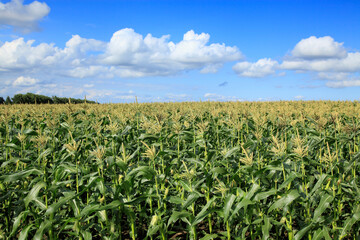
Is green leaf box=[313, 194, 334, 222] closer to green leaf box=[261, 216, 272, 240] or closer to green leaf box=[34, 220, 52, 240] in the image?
green leaf box=[261, 216, 272, 240]

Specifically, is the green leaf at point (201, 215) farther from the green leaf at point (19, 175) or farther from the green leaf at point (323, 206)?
the green leaf at point (19, 175)

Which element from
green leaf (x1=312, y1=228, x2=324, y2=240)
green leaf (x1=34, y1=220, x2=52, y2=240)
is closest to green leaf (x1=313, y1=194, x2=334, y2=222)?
green leaf (x1=312, y1=228, x2=324, y2=240)

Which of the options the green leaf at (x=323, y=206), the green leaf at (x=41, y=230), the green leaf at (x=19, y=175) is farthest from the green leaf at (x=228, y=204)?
the green leaf at (x=19, y=175)

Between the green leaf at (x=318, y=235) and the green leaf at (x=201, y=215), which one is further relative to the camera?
the green leaf at (x=201, y=215)

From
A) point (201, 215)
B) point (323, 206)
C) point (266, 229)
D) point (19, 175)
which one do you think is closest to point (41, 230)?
point (19, 175)

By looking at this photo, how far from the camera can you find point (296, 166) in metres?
4.94

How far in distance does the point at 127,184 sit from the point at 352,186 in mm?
3849

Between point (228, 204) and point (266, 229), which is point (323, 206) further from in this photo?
point (228, 204)

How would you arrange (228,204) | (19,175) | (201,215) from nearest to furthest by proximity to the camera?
1. (228,204)
2. (201,215)
3. (19,175)

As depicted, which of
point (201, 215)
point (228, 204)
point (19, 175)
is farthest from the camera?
point (19, 175)

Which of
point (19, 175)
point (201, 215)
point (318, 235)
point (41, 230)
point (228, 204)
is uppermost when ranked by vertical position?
point (19, 175)

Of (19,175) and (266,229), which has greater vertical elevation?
(19,175)

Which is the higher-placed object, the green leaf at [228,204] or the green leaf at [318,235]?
the green leaf at [228,204]

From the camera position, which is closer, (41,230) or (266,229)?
(41,230)
